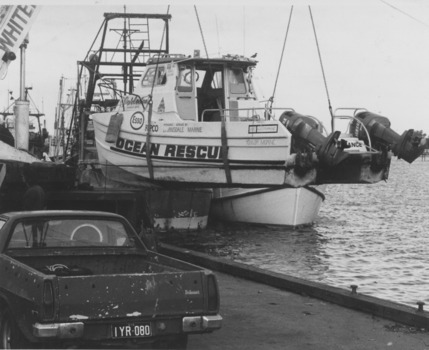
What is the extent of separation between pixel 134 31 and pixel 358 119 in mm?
13686

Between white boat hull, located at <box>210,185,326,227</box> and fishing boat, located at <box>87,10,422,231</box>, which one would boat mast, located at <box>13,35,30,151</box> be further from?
white boat hull, located at <box>210,185,326,227</box>

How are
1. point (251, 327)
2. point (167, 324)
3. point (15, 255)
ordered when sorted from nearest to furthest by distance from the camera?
point (167, 324) → point (15, 255) → point (251, 327)

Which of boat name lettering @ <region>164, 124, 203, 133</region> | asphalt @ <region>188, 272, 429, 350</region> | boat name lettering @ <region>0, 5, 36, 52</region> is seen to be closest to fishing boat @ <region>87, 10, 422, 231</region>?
boat name lettering @ <region>164, 124, 203, 133</region>

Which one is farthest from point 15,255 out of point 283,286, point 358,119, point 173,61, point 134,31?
point 134,31

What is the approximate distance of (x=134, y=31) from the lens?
96.4 ft

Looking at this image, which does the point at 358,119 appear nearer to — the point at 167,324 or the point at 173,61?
the point at 173,61

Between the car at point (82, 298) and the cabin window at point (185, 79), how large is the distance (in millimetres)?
16991

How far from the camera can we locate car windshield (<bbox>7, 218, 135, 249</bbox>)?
24.3 feet

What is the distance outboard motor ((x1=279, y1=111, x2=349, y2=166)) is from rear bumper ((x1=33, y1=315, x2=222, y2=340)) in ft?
36.5

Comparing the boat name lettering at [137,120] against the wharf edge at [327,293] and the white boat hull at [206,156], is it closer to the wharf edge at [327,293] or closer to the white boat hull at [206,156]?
the white boat hull at [206,156]

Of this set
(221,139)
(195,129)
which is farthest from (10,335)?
(195,129)

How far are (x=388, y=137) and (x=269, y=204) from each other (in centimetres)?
1064

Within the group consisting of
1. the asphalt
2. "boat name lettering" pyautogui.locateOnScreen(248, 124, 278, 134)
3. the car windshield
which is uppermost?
"boat name lettering" pyautogui.locateOnScreen(248, 124, 278, 134)

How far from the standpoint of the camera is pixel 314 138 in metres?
18.1
